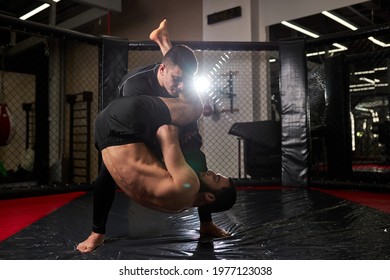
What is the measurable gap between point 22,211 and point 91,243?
0.66 metres

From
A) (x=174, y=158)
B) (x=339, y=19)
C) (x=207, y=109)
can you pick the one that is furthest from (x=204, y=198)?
(x=339, y=19)

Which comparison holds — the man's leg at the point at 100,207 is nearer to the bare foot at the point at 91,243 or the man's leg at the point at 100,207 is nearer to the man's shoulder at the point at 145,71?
the bare foot at the point at 91,243

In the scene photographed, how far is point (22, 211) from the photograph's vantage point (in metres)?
1.28

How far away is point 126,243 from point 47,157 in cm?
318

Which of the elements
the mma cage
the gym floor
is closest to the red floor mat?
the gym floor

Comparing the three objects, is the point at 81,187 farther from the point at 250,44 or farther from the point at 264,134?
the point at 250,44

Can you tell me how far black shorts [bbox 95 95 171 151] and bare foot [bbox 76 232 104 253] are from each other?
271mm

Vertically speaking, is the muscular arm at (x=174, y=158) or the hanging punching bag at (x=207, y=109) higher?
the hanging punching bag at (x=207, y=109)

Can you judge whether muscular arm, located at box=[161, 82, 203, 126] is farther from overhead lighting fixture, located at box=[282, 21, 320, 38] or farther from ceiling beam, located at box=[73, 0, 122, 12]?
overhead lighting fixture, located at box=[282, 21, 320, 38]

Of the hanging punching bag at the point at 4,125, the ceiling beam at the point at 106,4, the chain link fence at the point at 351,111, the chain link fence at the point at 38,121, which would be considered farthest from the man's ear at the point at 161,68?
the chain link fence at the point at 38,121

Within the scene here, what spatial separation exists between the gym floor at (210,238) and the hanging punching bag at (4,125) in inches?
42.8

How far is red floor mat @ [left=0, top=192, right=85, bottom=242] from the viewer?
101 cm

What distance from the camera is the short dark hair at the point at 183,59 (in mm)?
632
